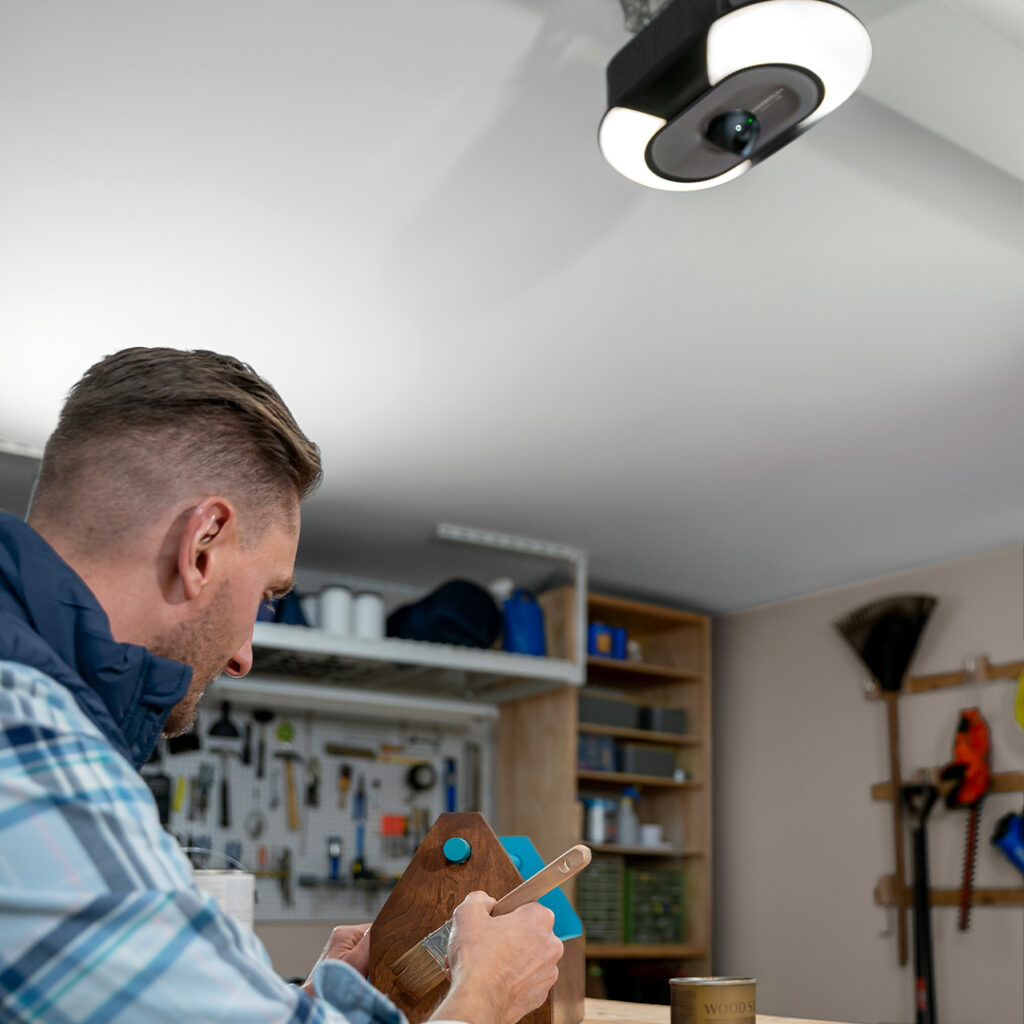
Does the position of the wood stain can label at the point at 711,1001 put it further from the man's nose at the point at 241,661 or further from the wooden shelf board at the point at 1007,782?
the wooden shelf board at the point at 1007,782

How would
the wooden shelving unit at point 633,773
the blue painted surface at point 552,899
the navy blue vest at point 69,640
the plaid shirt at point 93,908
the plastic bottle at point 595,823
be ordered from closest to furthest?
the plaid shirt at point 93,908
the navy blue vest at point 69,640
the blue painted surface at point 552,899
the wooden shelving unit at point 633,773
the plastic bottle at point 595,823

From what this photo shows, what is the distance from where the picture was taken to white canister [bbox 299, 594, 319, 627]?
15.0 ft

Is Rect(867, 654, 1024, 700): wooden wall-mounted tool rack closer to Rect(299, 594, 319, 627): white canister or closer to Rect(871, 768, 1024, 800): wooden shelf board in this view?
Rect(871, 768, 1024, 800): wooden shelf board

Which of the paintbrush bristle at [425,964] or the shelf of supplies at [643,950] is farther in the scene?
the shelf of supplies at [643,950]

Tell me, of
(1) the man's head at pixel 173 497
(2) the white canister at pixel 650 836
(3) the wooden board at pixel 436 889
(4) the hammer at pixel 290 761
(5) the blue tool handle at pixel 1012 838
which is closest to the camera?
(1) the man's head at pixel 173 497

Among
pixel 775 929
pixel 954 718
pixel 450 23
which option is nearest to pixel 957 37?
pixel 450 23

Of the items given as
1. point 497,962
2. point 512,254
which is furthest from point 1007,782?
point 497,962

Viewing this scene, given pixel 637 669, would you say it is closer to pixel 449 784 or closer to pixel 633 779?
pixel 633 779

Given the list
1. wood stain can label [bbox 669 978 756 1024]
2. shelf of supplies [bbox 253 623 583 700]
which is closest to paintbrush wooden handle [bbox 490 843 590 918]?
wood stain can label [bbox 669 978 756 1024]

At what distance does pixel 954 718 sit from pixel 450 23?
3908 millimetres

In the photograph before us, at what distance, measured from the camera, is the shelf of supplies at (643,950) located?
5027 mm

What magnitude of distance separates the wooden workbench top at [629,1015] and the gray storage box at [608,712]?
3.43 meters

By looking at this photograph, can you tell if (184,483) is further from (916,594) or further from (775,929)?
(775,929)

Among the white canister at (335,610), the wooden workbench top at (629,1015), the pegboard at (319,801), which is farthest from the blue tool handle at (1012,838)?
the wooden workbench top at (629,1015)
